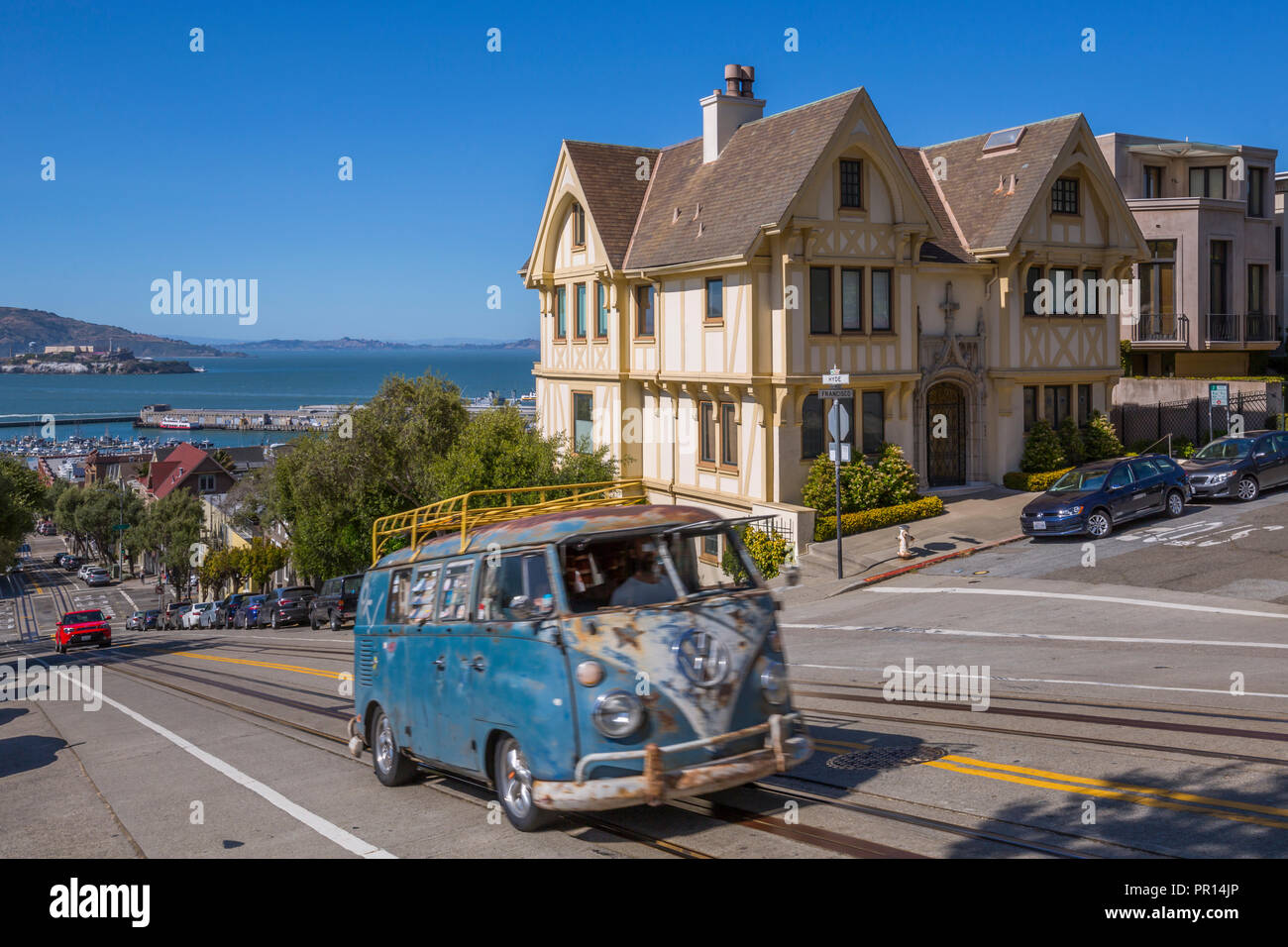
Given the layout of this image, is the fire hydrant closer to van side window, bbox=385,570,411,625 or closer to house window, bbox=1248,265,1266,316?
van side window, bbox=385,570,411,625

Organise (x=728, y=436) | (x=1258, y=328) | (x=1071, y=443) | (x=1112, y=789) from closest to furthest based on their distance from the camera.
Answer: (x=1112, y=789) < (x=728, y=436) < (x=1071, y=443) < (x=1258, y=328)

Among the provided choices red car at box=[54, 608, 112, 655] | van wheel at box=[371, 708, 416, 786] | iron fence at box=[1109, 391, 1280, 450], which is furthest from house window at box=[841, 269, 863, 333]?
red car at box=[54, 608, 112, 655]

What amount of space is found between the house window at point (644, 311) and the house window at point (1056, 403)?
1209 centimetres

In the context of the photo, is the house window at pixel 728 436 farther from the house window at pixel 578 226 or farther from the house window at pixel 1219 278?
the house window at pixel 1219 278

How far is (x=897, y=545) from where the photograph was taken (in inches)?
1110

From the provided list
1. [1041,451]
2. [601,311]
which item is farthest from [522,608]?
[601,311]

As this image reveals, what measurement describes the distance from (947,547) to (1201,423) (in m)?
15.2

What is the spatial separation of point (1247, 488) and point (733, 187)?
15.5 meters

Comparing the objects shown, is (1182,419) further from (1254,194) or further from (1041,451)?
(1254,194)

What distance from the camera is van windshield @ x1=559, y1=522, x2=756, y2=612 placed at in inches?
331

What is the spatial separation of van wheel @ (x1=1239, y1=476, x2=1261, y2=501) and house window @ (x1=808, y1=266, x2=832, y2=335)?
36.0ft

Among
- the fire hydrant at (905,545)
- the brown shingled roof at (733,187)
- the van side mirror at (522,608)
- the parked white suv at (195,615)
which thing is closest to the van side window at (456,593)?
the van side mirror at (522,608)

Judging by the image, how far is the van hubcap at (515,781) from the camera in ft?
27.5
